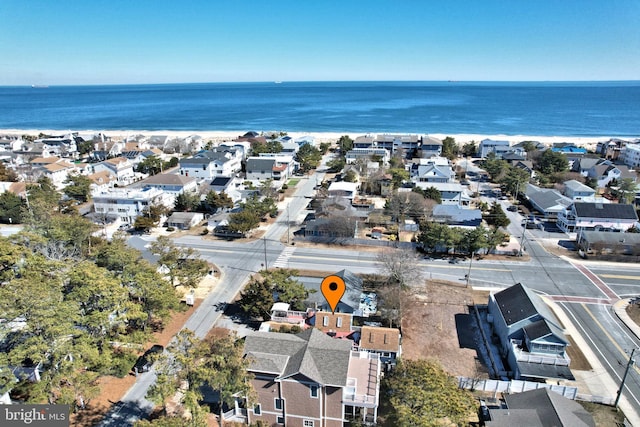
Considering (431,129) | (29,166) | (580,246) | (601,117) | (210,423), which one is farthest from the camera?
(601,117)

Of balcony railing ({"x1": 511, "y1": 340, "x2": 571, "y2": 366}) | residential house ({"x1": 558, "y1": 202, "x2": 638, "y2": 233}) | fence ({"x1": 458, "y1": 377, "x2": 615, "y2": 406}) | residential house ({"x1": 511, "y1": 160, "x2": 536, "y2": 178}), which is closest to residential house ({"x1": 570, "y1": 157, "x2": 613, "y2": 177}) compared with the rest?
residential house ({"x1": 511, "y1": 160, "x2": 536, "y2": 178})

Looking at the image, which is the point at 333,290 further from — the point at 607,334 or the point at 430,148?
the point at 430,148

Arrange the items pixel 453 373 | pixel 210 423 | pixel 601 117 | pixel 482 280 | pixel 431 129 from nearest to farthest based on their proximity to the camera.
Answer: pixel 210 423
pixel 453 373
pixel 482 280
pixel 431 129
pixel 601 117

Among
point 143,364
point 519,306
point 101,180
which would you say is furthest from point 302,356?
point 101,180

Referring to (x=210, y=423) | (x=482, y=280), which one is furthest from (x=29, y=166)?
(x=482, y=280)

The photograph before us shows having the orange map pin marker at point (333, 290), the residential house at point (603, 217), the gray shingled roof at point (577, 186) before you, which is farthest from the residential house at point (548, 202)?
the orange map pin marker at point (333, 290)

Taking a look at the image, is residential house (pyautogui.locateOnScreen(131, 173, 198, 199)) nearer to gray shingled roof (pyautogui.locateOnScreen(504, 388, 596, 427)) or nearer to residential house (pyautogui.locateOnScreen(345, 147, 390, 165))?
residential house (pyautogui.locateOnScreen(345, 147, 390, 165))

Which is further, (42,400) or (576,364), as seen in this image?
(576,364)

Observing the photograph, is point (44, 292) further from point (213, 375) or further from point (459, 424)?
point (459, 424)
